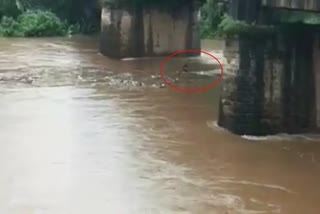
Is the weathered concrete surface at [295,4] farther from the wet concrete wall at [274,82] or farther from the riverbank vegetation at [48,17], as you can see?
the riverbank vegetation at [48,17]

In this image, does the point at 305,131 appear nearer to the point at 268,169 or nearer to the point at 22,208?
the point at 268,169

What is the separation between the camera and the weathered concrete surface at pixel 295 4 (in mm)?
13844

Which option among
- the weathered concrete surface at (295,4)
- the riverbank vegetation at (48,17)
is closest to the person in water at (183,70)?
the weathered concrete surface at (295,4)

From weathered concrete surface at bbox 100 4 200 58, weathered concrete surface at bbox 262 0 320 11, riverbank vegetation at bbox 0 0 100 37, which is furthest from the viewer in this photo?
riverbank vegetation at bbox 0 0 100 37

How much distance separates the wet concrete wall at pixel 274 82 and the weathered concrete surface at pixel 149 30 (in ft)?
43.2

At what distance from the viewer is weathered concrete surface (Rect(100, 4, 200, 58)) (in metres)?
28.2

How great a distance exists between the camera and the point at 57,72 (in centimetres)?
2472

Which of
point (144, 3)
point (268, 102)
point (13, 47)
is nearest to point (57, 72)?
point (144, 3)

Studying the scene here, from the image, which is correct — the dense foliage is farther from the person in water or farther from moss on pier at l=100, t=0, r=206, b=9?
the person in water

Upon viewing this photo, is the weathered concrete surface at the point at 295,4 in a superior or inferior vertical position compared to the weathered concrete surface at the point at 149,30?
superior

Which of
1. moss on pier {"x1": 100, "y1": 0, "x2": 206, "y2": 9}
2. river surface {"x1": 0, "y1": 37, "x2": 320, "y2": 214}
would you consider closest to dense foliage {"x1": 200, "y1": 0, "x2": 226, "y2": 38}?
moss on pier {"x1": 100, "y1": 0, "x2": 206, "y2": 9}

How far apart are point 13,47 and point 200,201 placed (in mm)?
22692

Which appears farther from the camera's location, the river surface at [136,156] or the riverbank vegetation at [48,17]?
the riverbank vegetation at [48,17]

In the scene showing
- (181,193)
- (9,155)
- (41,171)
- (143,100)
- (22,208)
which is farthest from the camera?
(143,100)
